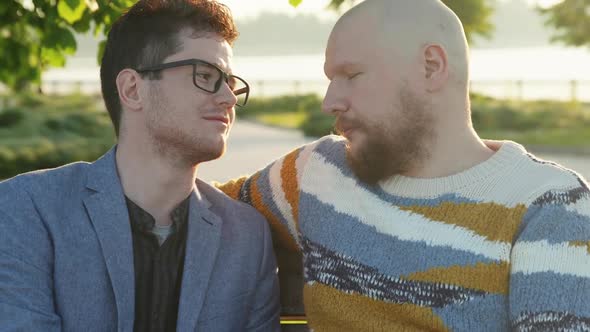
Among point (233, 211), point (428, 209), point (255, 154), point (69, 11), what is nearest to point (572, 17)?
point (255, 154)

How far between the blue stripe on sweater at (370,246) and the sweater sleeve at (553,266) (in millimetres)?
137

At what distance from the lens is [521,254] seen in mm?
2713

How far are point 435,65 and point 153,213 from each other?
45.7 inches

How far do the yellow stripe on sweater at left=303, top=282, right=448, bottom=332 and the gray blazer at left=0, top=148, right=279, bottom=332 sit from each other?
1.03 ft

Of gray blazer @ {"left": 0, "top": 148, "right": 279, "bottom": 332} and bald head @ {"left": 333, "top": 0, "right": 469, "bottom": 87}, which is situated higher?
bald head @ {"left": 333, "top": 0, "right": 469, "bottom": 87}

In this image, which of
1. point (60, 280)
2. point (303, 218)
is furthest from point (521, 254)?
point (60, 280)

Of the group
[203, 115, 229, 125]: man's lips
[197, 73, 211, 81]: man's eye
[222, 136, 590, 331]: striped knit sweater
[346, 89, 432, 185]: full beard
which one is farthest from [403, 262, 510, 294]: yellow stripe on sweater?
[197, 73, 211, 81]: man's eye

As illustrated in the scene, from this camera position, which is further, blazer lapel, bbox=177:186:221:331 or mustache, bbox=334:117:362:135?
blazer lapel, bbox=177:186:221:331

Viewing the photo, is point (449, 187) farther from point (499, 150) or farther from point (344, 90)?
point (344, 90)

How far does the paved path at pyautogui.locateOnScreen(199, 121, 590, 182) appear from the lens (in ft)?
51.7

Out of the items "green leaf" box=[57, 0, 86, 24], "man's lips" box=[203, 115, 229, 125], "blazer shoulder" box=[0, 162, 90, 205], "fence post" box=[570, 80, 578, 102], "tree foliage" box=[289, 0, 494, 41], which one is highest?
"tree foliage" box=[289, 0, 494, 41]

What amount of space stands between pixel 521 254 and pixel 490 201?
8.0 inches

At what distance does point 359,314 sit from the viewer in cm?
300

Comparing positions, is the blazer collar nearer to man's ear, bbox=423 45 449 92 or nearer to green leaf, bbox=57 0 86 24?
man's ear, bbox=423 45 449 92
